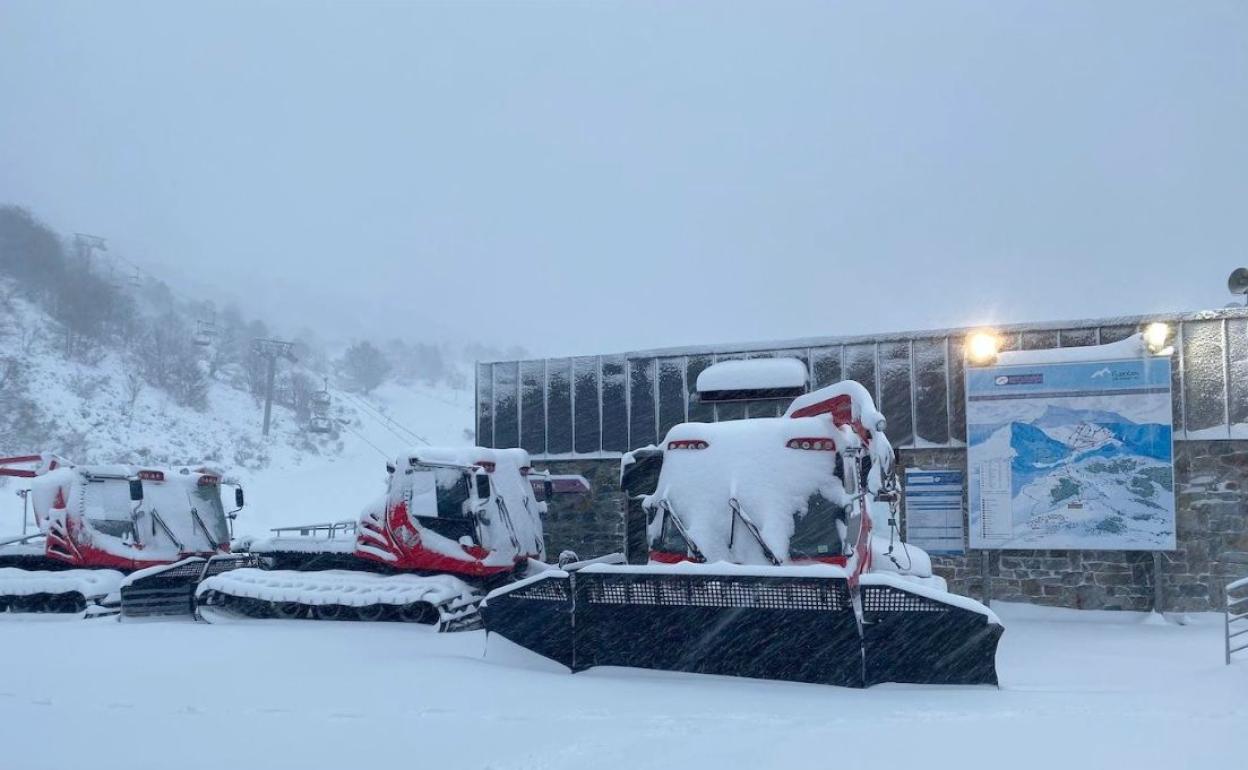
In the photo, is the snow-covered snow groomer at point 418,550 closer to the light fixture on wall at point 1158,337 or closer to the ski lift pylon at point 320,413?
the light fixture on wall at point 1158,337

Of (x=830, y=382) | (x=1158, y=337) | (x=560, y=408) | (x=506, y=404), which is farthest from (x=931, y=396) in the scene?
(x=506, y=404)

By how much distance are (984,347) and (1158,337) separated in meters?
2.19

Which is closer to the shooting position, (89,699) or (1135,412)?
(89,699)

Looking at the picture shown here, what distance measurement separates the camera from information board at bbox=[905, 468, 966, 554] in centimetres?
1375

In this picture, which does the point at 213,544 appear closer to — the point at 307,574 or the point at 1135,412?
the point at 307,574

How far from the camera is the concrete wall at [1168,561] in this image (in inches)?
489

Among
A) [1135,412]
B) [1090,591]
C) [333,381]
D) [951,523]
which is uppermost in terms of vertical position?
[333,381]

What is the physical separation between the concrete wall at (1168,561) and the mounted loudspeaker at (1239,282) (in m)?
2.92

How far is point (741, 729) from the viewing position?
5.51 m

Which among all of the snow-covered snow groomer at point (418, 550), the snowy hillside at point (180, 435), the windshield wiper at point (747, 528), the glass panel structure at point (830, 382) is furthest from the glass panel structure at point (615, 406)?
the snowy hillside at point (180, 435)

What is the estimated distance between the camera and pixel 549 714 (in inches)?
236

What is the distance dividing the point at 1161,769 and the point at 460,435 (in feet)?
195

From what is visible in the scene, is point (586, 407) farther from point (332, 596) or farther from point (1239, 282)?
point (1239, 282)

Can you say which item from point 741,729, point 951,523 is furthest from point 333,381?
point 741,729
